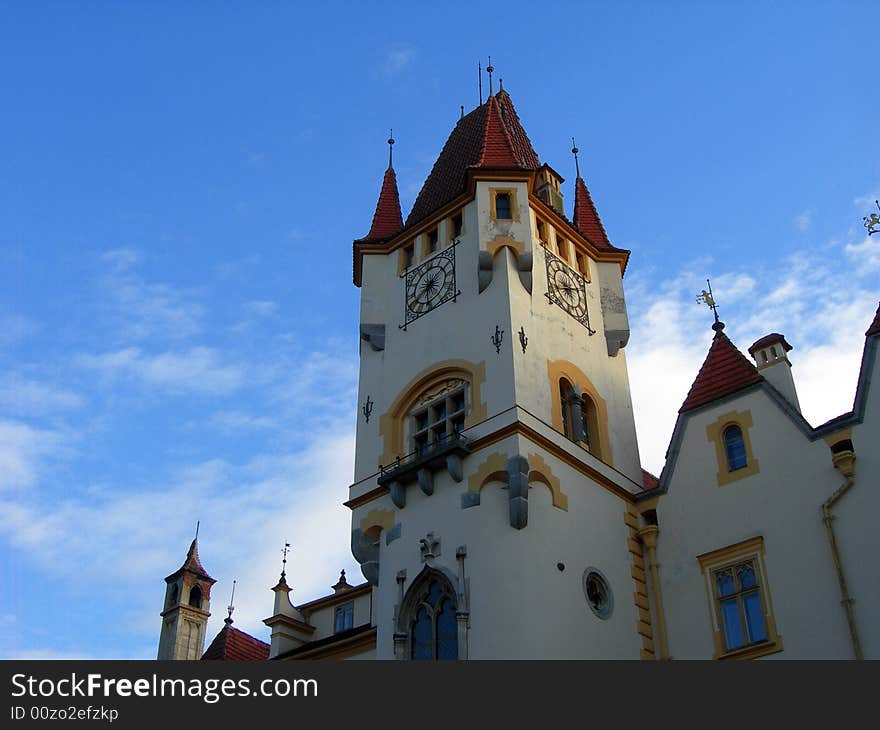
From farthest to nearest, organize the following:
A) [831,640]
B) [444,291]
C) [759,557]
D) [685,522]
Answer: [444,291] < [685,522] < [759,557] < [831,640]

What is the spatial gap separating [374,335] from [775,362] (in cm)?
1038

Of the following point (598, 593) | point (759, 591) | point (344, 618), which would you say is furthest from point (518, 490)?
point (344, 618)

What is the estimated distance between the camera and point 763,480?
2330cm

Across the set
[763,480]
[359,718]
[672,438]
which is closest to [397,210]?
[672,438]

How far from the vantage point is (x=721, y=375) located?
1013 inches

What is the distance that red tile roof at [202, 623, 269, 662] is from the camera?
36.5 meters

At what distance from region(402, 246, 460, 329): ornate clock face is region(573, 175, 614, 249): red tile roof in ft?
15.9

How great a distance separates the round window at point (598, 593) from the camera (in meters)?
22.4

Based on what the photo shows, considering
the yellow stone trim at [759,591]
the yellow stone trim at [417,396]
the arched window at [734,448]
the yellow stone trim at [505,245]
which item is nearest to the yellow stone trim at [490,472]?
the yellow stone trim at [417,396]

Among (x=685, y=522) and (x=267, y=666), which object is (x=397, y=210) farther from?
(x=267, y=666)

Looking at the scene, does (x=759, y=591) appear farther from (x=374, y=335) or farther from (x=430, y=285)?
(x=374, y=335)

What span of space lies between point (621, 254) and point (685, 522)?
9.14m

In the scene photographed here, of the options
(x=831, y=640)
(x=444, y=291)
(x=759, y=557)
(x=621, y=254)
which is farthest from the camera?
(x=621, y=254)

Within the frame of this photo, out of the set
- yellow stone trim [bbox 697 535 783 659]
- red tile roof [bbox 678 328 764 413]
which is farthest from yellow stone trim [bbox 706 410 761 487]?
yellow stone trim [bbox 697 535 783 659]
